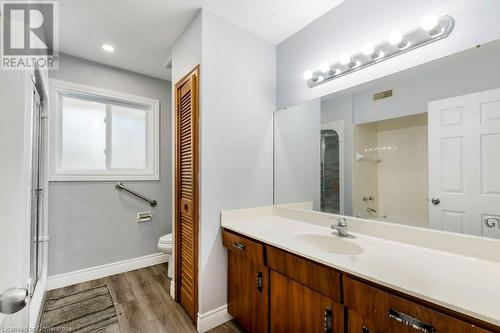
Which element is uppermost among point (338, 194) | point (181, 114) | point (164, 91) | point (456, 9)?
point (164, 91)

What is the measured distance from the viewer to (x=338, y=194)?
5.48ft

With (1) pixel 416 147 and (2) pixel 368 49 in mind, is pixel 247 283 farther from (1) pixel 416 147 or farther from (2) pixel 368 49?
(2) pixel 368 49

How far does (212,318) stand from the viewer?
5.46 feet

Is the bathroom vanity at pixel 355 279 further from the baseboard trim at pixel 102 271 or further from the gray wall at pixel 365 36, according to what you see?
the baseboard trim at pixel 102 271

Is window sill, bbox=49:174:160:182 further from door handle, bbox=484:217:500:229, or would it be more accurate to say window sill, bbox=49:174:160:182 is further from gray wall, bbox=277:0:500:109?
door handle, bbox=484:217:500:229

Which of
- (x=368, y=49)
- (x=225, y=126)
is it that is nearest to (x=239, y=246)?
(x=225, y=126)

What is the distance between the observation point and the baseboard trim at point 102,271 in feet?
7.23

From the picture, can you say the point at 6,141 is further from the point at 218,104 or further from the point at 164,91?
the point at 164,91

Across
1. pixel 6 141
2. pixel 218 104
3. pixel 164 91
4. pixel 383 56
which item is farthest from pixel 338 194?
pixel 164 91

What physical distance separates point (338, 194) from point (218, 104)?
3.94ft

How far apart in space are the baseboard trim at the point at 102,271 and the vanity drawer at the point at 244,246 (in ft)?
5.22

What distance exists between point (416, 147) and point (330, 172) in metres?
0.60

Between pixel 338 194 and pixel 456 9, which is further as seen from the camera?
pixel 338 194

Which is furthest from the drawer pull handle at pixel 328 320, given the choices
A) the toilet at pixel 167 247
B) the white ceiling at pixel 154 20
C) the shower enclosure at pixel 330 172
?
the white ceiling at pixel 154 20
